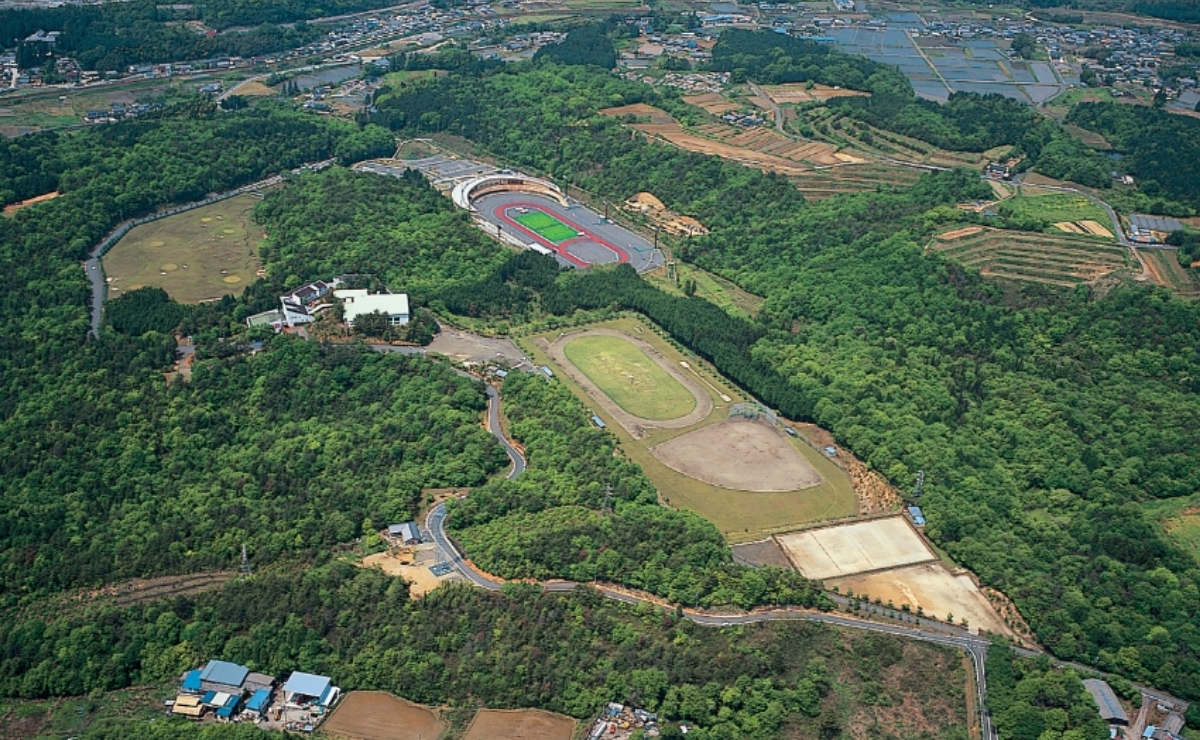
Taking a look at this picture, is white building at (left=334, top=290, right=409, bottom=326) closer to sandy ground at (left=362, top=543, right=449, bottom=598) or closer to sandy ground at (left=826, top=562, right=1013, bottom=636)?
sandy ground at (left=362, top=543, right=449, bottom=598)

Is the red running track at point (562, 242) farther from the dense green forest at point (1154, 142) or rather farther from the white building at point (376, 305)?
the dense green forest at point (1154, 142)

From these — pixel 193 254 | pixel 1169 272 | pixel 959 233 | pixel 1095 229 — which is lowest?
pixel 193 254

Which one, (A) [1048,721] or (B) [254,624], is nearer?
(A) [1048,721]

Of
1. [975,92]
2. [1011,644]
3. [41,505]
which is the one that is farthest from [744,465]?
[975,92]

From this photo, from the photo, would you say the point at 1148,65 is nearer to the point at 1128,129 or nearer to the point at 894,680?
the point at 1128,129

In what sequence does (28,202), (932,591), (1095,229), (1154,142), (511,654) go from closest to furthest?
1. (511,654)
2. (932,591)
3. (1095,229)
4. (28,202)
5. (1154,142)

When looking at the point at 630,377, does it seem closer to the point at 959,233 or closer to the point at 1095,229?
the point at 959,233

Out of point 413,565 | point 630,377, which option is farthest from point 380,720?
point 630,377

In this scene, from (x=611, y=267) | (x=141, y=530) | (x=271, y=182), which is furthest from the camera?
(x=271, y=182)
